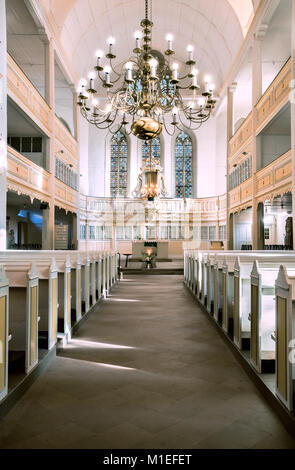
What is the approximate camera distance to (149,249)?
16781 mm

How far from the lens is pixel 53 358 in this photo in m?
4.08

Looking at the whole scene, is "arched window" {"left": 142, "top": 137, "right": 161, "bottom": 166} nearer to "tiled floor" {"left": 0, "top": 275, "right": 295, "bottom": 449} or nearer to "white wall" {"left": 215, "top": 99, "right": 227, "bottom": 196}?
"white wall" {"left": 215, "top": 99, "right": 227, "bottom": 196}

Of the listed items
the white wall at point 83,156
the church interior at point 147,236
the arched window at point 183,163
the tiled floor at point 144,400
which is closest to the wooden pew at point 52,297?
the church interior at point 147,236

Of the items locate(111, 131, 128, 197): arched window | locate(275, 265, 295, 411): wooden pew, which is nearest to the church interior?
locate(275, 265, 295, 411): wooden pew

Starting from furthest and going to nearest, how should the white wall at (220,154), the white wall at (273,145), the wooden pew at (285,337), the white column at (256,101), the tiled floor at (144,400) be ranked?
1. the white wall at (220,154)
2. the white wall at (273,145)
3. the white column at (256,101)
4. the wooden pew at (285,337)
5. the tiled floor at (144,400)

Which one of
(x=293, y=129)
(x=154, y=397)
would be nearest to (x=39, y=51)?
(x=293, y=129)

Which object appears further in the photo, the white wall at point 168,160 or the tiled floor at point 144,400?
the white wall at point 168,160

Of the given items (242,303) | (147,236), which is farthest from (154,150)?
(242,303)

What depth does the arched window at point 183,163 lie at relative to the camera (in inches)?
931

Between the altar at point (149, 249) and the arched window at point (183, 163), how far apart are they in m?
6.70

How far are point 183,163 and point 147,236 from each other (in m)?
5.35

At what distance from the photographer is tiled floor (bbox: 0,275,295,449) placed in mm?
2383

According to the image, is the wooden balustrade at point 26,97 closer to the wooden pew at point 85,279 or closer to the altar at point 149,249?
the wooden pew at point 85,279
